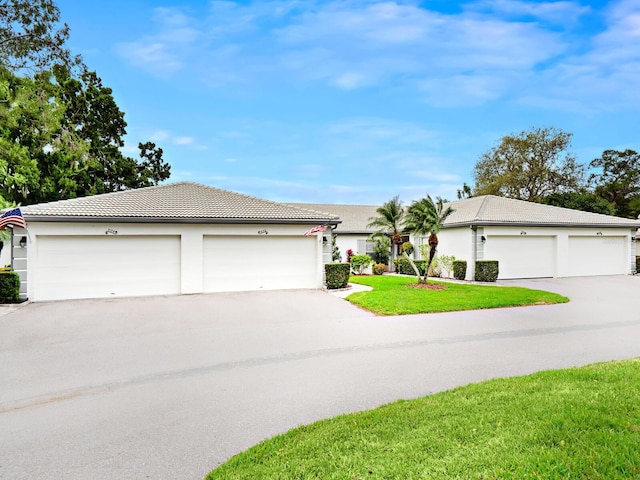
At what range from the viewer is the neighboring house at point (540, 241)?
17984 mm

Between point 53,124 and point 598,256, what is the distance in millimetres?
27173

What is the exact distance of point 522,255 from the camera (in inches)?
727

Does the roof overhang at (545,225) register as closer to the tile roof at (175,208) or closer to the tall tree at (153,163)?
the tile roof at (175,208)

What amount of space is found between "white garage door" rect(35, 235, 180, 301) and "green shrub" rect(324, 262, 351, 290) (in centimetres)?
557

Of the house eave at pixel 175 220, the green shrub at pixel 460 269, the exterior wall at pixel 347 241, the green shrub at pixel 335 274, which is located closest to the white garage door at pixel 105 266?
the house eave at pixel 175 220

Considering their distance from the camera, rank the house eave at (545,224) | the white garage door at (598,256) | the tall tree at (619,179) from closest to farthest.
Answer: the house eave at (545,224)
the white garage door at (598,256)
the tall tree at (619,179)

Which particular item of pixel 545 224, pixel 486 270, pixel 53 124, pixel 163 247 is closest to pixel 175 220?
pixel 163 247

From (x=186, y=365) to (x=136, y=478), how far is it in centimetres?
299

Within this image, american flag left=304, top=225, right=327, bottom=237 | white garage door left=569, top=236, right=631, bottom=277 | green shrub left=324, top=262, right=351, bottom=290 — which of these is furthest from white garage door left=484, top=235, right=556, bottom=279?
american flag left=304, top=225, right=327, bottom=237

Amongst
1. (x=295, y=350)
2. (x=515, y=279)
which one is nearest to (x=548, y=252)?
(x=515, y=279)

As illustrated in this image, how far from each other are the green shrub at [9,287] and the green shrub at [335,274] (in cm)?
1017

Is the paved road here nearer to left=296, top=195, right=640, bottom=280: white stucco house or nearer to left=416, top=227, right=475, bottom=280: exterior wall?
left=416, top=227, right=475, bottom=280: exterior wall

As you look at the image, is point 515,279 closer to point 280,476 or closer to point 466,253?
point 466,253

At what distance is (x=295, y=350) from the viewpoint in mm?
6668
